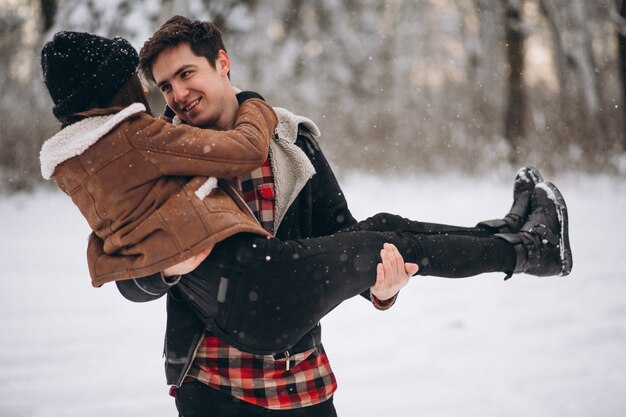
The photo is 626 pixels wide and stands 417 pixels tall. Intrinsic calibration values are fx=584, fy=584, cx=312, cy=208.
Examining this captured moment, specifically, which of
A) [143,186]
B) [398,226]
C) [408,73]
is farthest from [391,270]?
[408,73]

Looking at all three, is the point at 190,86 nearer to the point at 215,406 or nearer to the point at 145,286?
the point at 145,286

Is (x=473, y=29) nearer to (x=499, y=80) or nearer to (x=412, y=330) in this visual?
(x=499, y=80)

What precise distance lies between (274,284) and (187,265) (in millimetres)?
253

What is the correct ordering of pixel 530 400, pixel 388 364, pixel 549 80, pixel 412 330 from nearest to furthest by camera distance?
1. pixel 530 400
2. pixel 388 364
3. pixel 412 330
4. pixel 549 80

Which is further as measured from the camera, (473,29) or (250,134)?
(473,29)

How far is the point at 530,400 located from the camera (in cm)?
335

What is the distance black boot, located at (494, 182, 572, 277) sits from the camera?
217 centimetres

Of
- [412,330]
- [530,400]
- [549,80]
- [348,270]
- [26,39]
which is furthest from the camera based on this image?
[549,80]

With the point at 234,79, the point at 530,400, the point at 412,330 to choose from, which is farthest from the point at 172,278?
the point at 234,79

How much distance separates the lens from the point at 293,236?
2.02 metres

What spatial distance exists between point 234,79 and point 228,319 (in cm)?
998

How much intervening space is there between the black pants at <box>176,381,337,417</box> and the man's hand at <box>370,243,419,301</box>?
1.60ft

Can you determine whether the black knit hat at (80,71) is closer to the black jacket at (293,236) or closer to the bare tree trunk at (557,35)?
the black jacket at (293,236)

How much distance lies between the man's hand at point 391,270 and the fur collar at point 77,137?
Result: 2.85 feet
